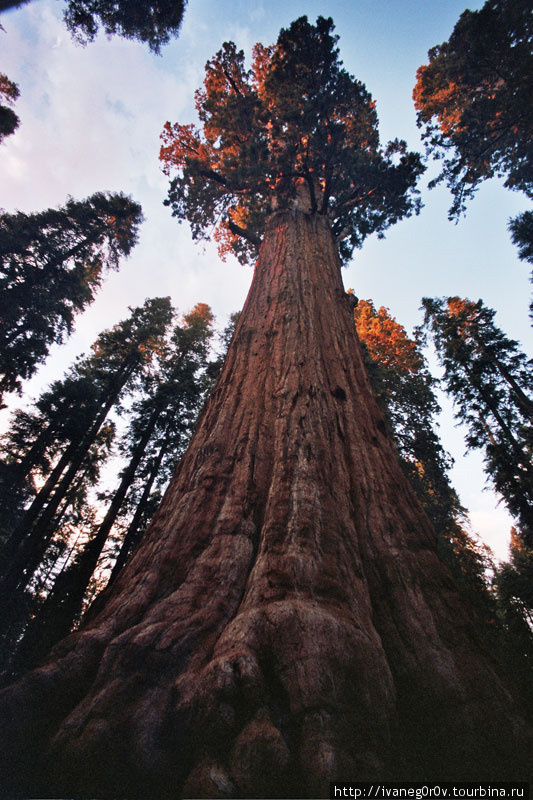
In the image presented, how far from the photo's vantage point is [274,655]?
1.66m

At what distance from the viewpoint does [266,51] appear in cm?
1113

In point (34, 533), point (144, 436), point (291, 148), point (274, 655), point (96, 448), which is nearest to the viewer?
point (274, 655)

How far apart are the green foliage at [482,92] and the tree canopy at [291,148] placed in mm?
4000

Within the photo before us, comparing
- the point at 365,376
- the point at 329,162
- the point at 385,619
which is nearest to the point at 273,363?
the point at 365,376

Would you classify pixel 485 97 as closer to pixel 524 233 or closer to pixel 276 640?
pixel 524 233

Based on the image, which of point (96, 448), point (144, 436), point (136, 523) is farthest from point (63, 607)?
point (96, 448)

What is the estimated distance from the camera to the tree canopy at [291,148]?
8.34m

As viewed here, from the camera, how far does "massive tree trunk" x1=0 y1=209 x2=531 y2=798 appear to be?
56.6 inches

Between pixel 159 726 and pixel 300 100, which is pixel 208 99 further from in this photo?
pixel 159 726

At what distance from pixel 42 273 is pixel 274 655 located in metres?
15.1

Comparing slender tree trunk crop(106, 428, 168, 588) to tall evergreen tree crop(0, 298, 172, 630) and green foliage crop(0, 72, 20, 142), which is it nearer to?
tall evergreen tree crop(0, 298, 172, 630)

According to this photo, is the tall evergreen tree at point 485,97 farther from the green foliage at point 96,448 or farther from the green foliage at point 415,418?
the green foliage at point 96,448

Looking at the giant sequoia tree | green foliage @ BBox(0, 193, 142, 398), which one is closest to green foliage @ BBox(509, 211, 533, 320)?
the giant sequoia tree

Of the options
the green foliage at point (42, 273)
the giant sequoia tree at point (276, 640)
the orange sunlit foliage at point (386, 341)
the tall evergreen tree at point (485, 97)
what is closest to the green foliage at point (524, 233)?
the tall evergreen tree at point (485, 97)
